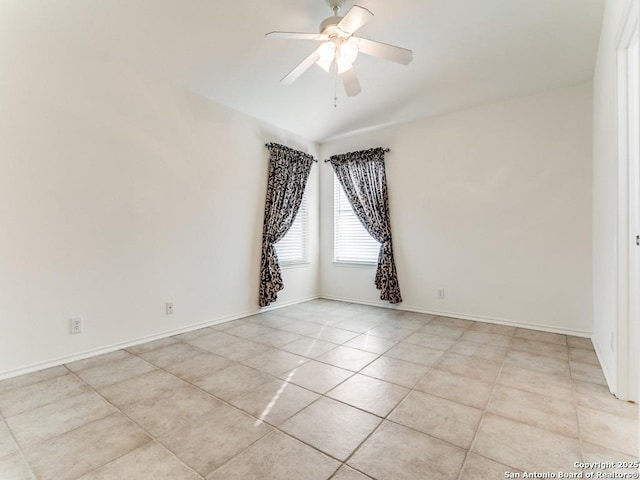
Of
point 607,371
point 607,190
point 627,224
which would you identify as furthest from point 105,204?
point 607,371

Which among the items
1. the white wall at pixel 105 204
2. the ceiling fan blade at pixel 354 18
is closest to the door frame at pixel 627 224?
the ceiling fan blade at pixel 354 18

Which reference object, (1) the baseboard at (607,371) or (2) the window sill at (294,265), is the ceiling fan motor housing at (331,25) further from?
(2) the window sill at (294,265)

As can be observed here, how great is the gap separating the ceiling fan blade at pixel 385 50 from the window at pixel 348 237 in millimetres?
2798

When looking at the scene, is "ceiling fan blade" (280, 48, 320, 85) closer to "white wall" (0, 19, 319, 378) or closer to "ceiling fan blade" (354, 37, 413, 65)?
"ceiling fan blade" (354, 37, 413, 65)

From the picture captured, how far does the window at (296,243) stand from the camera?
15.8 ft

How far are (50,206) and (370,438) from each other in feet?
9.59

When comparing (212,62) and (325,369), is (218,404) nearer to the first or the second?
(325,369)

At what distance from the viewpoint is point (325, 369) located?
101 inches

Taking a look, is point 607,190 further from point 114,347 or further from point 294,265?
point 114,347

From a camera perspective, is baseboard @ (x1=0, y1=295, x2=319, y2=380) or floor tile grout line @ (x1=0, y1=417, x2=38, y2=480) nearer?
floor tile grout line @ (x1=0, y1=417, x2=38, y2=480)

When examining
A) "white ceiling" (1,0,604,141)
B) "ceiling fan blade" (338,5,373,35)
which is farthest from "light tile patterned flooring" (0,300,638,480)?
"white ceiling" (1,0,604,141)

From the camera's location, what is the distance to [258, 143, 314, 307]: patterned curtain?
14.2 feet

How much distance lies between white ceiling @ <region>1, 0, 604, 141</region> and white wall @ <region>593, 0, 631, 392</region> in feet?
1.37

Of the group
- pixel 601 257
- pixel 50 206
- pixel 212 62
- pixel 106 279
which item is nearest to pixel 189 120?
pixel 212 62
